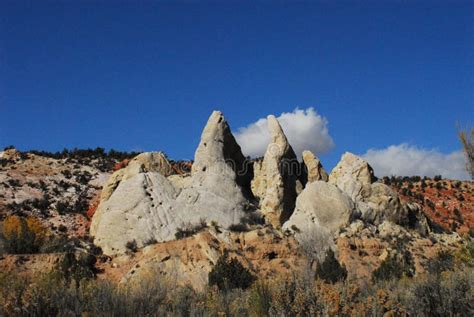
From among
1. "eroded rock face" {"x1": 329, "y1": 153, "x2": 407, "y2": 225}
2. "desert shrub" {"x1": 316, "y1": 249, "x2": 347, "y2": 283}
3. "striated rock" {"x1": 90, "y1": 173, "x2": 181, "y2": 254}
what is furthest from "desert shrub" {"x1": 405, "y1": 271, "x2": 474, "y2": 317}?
"eroded rock face" {"x1": 329, "y1": 153, "x2": 407, "y2": 225}

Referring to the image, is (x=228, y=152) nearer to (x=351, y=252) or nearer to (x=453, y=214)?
(x=351, y=252)

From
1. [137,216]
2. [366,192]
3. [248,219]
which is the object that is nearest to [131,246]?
[137,216]

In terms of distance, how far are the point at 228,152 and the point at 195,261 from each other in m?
7.84

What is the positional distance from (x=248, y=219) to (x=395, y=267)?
7.05 meters

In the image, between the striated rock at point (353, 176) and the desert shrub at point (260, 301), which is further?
the striated rock at point (353, 176)

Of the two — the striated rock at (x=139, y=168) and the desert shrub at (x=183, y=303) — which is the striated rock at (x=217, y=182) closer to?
the striated rock at (x=139, y=168)

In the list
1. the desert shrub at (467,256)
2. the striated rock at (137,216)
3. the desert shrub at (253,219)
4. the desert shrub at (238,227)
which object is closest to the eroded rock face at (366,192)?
the desert shrub at (253,219)

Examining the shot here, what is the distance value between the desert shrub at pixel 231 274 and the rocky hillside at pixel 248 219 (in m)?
0.76

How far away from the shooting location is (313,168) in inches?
1254

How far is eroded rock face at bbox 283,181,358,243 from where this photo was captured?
26328 millimetres

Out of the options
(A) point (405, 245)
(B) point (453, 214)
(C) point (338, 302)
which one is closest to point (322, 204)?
(A) point (405, 245)

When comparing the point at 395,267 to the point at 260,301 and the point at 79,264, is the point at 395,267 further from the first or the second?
the point at 260,301

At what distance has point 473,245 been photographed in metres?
19.8

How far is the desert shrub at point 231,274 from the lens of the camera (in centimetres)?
2005
